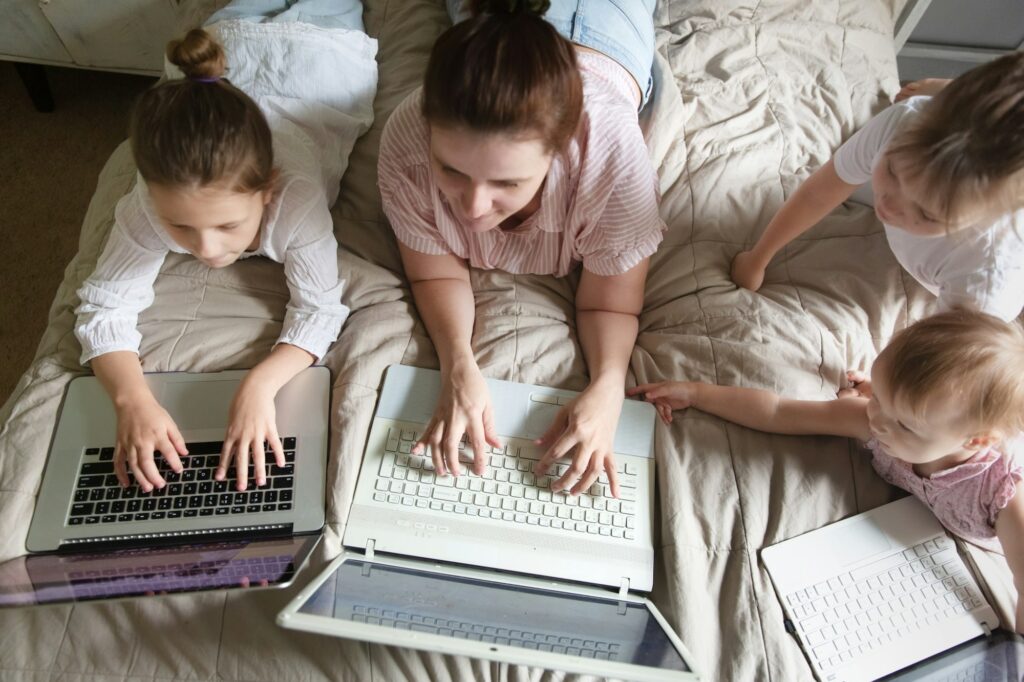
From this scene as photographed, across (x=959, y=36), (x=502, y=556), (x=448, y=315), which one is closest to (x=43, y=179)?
(x=448, y=315)

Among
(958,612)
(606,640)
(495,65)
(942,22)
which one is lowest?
(958,612)

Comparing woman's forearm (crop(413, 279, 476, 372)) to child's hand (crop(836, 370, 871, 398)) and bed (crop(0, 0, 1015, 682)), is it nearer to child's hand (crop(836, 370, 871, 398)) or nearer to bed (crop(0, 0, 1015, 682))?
bed (crop(0, 0, 1015, 682))

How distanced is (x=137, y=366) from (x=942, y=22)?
1978 millimetres

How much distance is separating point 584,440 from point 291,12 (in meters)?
0.93

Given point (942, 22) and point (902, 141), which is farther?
point (942, 22)

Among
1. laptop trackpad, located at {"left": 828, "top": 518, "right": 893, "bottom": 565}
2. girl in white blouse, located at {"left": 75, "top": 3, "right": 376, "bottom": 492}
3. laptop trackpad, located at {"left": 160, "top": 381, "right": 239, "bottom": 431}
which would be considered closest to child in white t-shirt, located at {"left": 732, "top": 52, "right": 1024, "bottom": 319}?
laptop trackpad, located at {"left": 828, "top": 518, "right": 893, "bottom": 565}

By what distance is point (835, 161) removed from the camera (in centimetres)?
107

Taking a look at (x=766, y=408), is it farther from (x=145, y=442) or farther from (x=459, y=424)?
(x=145, y=442)

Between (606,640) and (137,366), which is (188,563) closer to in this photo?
(137,366)

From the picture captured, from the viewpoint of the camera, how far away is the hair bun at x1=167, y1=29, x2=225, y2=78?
85 cm

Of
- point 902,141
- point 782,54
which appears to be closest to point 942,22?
point 782,54

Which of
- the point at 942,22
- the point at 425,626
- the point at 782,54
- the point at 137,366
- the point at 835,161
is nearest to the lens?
the point at 425,626

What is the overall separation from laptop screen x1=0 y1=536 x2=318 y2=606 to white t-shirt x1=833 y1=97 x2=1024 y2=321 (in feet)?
3.13

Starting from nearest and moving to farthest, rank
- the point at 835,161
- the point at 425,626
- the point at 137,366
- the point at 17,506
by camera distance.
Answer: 1. the point at 425,626
2. the point at 17,506
3. the point at 137,366
4. the point at 835,161
